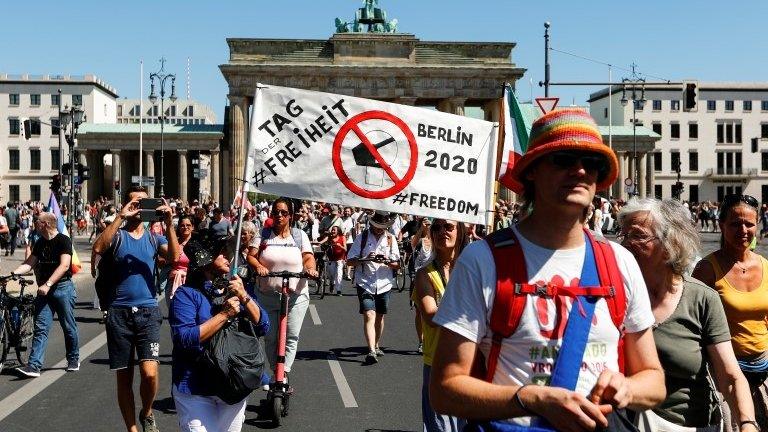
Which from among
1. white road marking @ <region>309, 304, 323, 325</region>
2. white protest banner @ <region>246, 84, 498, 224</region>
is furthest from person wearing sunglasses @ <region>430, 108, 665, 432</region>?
white road marking @ <region>309, 304, 323, 325</region>

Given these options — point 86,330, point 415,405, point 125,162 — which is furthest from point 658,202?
point 125,162

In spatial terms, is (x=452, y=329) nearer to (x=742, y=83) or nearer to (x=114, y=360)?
(x=114, y=360)

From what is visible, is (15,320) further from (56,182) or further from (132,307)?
(56,182)

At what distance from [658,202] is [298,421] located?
440 cm

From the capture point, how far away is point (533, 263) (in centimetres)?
239

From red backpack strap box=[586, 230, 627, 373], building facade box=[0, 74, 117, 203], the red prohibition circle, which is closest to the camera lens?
red backpack strap box=[586, 230, 627, 373]

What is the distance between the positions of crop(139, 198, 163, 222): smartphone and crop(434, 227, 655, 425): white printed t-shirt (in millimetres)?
4520

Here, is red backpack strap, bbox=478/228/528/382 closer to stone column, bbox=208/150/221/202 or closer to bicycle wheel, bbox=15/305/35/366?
bicycle wheel, bbox=15/305/35/366

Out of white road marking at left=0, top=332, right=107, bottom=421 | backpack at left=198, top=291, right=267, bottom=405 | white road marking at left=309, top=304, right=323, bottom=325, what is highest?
backpack at left=198, top=291, right=267, bottom=405

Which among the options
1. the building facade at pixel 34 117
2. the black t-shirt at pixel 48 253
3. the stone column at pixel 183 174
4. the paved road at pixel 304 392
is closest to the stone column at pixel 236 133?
the stone column at pixel 183 174

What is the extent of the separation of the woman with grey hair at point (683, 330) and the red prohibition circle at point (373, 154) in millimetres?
1650

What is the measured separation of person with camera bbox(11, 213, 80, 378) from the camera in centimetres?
988

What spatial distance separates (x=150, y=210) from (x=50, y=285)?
374 cm

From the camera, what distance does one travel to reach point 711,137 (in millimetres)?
102750
